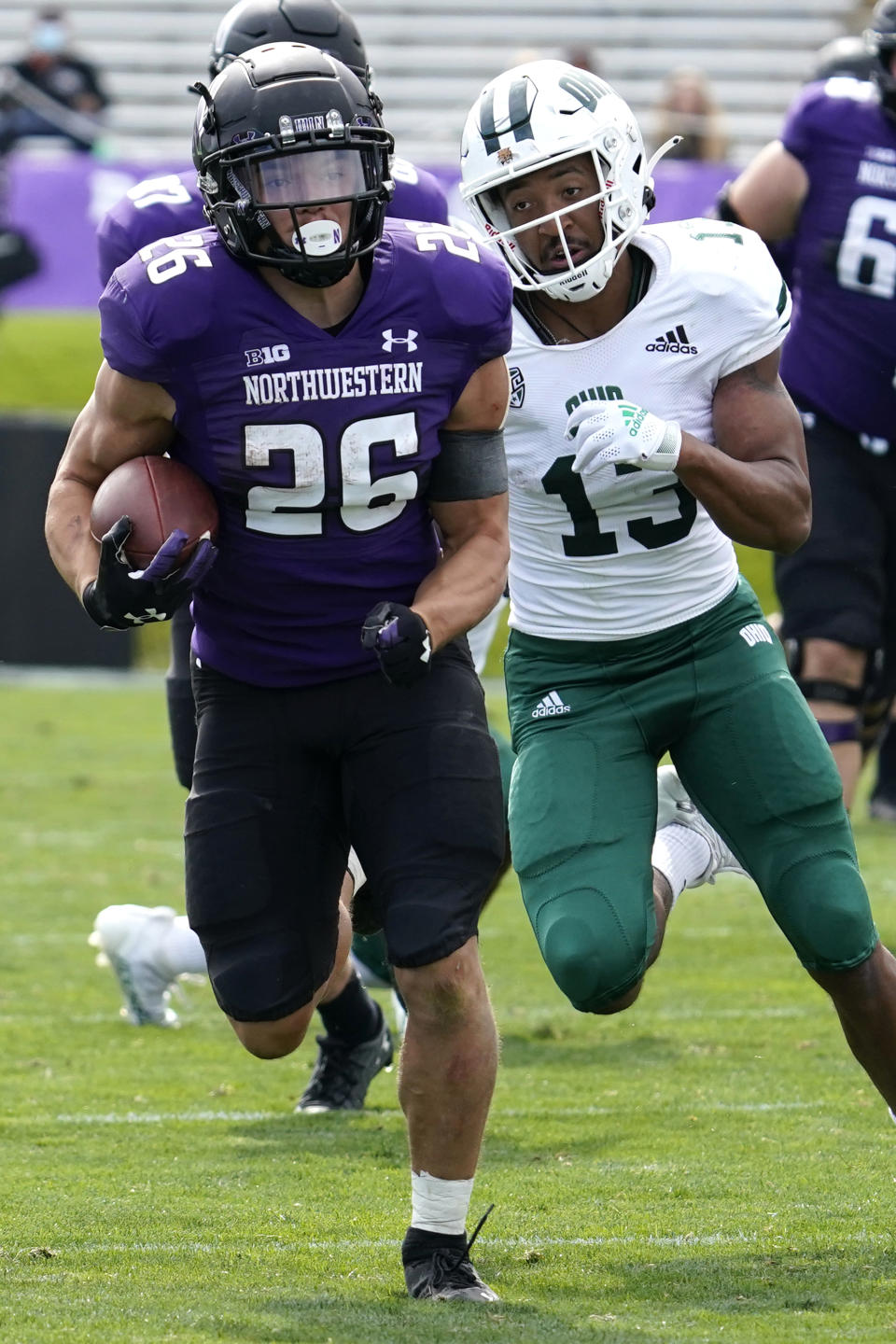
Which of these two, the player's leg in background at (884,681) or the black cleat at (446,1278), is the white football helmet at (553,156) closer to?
the black cleat at (446,1278)

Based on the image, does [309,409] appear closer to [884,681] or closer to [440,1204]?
[440,1204]

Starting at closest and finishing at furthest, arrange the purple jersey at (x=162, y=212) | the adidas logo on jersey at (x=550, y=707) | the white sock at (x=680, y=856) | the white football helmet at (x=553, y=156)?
1. the white football helmet at (x=553, y=156)
2. the adidas logo on jersey at (x=550, y=707)
3. the white sock at (x=680, y=856)
4. the purple jersey at (x=162, y=212)

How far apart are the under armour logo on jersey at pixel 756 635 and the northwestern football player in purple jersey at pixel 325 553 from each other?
534mm

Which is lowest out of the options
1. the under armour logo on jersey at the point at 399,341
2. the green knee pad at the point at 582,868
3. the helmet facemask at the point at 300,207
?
the green knee pad at the point at 582,868

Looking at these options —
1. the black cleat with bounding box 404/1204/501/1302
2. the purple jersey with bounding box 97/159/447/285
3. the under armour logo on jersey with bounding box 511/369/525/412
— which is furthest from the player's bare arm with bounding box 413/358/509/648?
the purple jersey with bounding box 97/159/447/285

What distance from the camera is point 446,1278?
3051mm

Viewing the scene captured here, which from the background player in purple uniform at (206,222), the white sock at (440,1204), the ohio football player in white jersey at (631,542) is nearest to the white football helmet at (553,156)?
the ohio football player in white jersey at (631,542)

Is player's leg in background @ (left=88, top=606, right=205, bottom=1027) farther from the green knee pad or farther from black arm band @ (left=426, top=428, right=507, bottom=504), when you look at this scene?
black arm band @ (left=426, top=428, right=507, bottom=504)

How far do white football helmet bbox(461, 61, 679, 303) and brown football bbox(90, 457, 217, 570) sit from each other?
70 centimetres

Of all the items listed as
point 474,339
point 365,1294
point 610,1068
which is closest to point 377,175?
point 474,339

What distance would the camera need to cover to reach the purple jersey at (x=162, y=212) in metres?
4.29

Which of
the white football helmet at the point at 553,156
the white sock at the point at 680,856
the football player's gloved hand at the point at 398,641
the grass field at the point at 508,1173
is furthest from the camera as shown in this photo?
the white sock at the point at 680,856

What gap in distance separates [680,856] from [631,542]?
631 millimetres

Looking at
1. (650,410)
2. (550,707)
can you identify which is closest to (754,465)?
(650,410)
